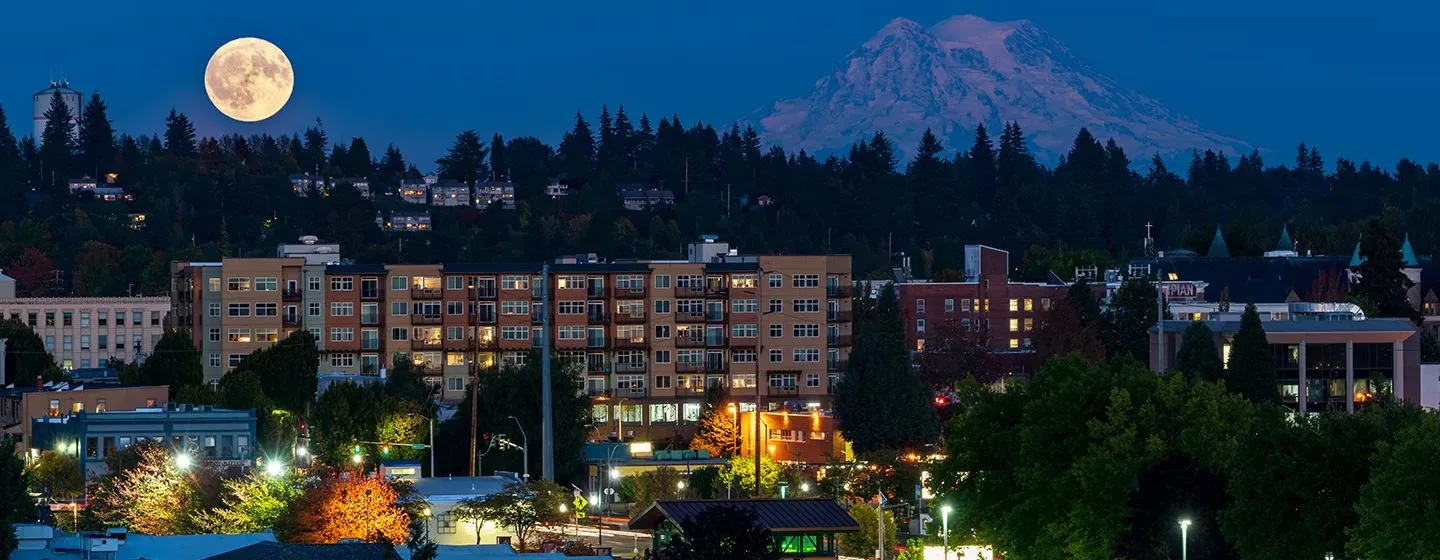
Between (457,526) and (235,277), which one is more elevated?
(235,277)

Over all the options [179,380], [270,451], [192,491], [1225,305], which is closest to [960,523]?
[192,491]

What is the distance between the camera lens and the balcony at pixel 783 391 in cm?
13212

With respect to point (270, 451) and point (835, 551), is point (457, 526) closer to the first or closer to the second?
point (835, 551)

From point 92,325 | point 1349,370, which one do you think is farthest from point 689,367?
point 92,325

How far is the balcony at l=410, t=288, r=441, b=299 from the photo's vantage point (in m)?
134

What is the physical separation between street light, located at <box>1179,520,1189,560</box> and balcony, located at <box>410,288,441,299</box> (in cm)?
7576

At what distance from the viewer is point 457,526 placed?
7688cm

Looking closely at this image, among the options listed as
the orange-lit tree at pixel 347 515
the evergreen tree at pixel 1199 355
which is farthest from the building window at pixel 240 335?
the orange-lit tree at pixel 347 515

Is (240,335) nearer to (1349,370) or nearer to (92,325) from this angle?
(1349,370)

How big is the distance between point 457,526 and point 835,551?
16.2 m

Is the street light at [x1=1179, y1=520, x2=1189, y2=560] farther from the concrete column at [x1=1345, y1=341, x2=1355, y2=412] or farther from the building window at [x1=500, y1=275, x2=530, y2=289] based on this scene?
the building window at [x1=500, y1=275, x2=530, y2=289]

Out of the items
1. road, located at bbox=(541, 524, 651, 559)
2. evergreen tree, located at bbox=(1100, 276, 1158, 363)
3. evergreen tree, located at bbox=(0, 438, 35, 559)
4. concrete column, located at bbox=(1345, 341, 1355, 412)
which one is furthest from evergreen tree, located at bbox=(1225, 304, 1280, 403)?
evergreen tree, located at bbox=(0, 438, 35, 559)

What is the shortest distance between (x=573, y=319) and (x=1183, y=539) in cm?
7556

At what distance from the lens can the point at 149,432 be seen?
96.9 meters
